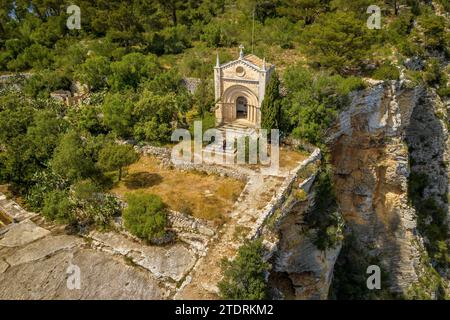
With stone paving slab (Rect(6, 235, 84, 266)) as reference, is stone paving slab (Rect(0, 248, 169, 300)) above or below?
below

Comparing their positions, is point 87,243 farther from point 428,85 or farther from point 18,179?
point 428,85

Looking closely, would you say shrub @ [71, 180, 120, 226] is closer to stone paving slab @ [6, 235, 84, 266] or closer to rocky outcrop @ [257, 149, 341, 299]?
stone paving slab @ [6, 235, 84, 266]

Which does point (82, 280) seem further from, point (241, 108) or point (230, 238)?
point (241, 108)

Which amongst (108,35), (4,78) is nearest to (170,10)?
(108,35)

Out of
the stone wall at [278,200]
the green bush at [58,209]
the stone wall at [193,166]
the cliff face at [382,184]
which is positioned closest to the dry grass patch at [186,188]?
the stone wall at [193,166]

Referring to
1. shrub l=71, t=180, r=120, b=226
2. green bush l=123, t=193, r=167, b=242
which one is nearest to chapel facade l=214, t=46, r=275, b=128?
shrub l=71, t=180, r=120, b=226

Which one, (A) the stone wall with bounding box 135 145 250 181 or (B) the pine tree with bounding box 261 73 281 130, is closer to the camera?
(A) the stone wall with bounding box 135 145 250 181

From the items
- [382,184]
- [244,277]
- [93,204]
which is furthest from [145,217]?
[382,184]
